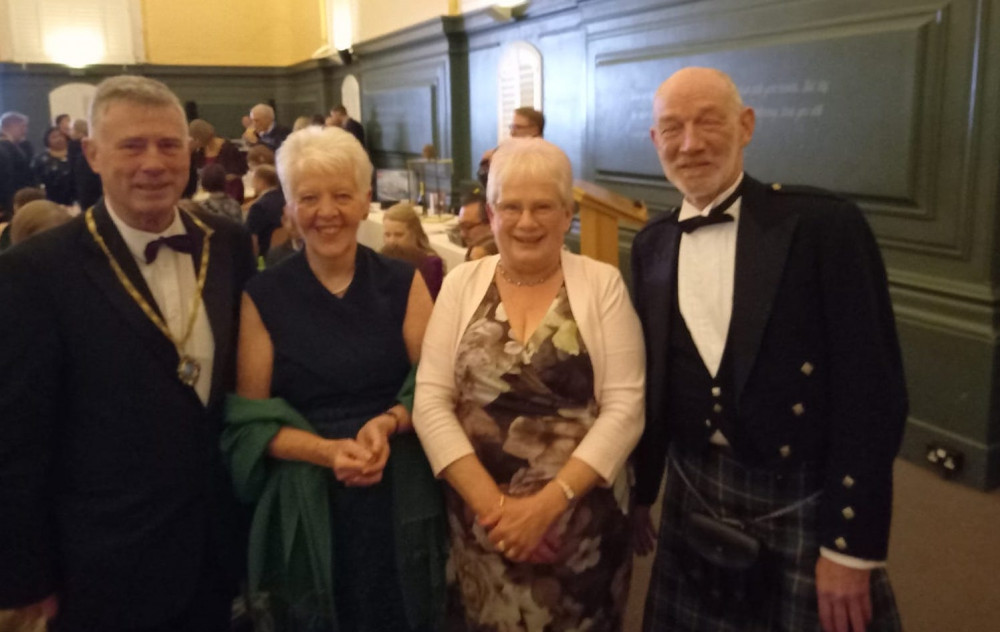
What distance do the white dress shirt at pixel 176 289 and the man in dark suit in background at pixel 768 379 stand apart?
94 centimetres

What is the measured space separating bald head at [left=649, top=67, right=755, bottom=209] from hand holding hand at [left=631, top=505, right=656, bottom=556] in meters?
0.79

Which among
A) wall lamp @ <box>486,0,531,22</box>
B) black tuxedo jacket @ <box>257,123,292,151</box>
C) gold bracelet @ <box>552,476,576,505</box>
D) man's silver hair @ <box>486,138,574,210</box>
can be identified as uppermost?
wall lamp @ <box>486,0,531,22</box>

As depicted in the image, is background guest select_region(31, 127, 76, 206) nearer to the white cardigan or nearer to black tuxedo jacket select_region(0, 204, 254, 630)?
black tuxedo jacket select_region(0, 204, 254, 630)

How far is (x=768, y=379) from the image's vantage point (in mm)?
1589

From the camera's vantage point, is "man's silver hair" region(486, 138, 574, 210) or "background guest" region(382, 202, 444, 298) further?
"background guest" region(382, 202, 444, 298)

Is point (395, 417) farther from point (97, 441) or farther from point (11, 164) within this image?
point (11, 164)

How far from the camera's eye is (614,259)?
261 cm

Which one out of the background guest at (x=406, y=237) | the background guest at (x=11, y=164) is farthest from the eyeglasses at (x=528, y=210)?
the background guest at (x=11, y=164)

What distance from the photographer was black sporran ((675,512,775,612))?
1668 millimetres

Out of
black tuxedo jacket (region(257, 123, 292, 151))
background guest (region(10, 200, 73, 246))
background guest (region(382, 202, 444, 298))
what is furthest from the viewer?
black tuxedo jacket (region(257, 123, 292, 151))

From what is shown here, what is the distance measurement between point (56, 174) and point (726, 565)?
324 inches

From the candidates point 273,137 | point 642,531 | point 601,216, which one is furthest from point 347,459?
point 273,137

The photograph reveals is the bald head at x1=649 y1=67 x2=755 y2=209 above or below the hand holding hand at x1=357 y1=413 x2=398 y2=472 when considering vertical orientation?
above

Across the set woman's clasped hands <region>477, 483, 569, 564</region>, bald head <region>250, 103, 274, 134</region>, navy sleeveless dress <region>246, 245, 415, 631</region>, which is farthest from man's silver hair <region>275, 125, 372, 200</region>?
bald head <region>250, 103, 274, 134</region>
